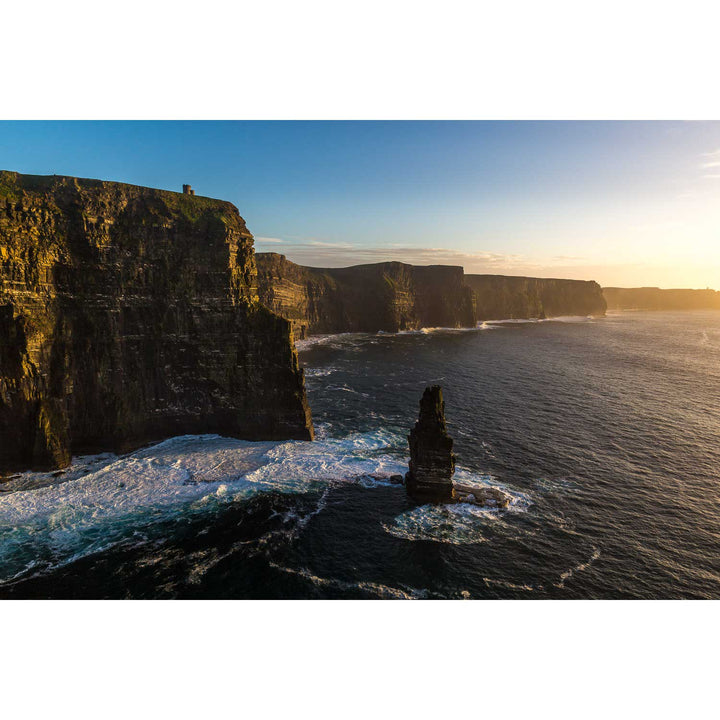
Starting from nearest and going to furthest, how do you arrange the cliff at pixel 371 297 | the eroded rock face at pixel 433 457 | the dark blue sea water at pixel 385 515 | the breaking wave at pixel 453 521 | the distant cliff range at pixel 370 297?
the dark blue sea water at pixel 385 515 → the breaking wave at pixel 453 521 → the eroded rock face at pixel 433 457 → the distant cliff range at pixel 370 297 → the cliff at pixel 371 297

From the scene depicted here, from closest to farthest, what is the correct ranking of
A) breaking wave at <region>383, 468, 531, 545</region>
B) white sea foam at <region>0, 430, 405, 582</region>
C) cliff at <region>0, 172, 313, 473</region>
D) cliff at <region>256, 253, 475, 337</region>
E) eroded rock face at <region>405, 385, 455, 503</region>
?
1. white sea foam at <region>0, 430, 405, 582</region>
2. breaking wave at <region>383, 468, 531, 545</region>
3. eroded rock face at <region>405, 385, 455, 503</region>
4. cliff at <region>0, 172, 313, 473</region>
5. cliff at <region>256, 253, 475, 337</region>

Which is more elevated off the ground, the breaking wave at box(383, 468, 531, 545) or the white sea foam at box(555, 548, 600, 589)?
the breaking wave at box(383, 468, 531, 545)

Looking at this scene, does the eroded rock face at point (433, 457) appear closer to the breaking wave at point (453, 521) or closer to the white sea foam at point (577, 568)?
the breaking wave at point (453, 521)

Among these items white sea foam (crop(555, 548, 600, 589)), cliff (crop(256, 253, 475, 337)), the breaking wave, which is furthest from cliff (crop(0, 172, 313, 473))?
cliff (crop(256, 253, 475, 337))

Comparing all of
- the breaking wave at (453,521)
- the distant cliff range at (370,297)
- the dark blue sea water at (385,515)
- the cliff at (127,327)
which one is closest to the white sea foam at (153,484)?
the dark blue sea water at (385,515)

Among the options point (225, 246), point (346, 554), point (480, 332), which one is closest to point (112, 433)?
point (225, 246)

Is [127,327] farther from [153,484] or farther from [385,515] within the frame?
[385,515]

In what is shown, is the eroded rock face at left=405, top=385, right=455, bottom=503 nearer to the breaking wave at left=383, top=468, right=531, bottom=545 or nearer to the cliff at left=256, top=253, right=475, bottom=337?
the breaking wave at left=383, top=468, right=531, bottom=545
